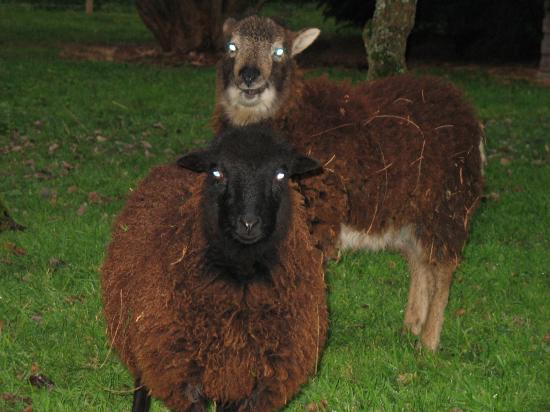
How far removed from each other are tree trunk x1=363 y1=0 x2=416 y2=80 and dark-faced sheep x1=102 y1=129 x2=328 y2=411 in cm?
700

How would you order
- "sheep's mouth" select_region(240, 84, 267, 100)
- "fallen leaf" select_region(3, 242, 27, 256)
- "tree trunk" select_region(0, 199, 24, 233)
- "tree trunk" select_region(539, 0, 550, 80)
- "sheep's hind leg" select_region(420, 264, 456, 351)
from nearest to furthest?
1. "sheep's mouth" select_region(240, 84, 267, 100)
2. "sheep's hind leg" select_region(420, 264, 456, 351)
3. "fallen leaf" select_region(3, 242, 27, 256)
4. "tree trunk" select_region(0, 199, 24, 233)
5. "tree trunk" select_region(539, 0, 550, 80)

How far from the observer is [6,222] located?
898cm

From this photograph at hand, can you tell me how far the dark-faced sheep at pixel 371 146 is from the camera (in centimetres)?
644

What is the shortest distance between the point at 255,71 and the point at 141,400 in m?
2.50

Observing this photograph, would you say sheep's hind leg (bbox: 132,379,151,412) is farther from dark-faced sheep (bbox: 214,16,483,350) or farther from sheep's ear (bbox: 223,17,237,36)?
sheep's ear (bbox: 223,17,237,36)

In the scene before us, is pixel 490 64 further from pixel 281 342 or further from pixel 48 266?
pixel 281 342

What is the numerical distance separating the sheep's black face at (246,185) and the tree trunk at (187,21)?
18.3 m

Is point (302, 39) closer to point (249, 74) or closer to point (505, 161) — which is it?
point (249, 74)

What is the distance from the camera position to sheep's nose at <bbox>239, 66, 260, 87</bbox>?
6480 millimetres

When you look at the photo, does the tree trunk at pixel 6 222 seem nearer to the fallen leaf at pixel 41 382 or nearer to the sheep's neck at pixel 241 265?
the fallen leaf at pixel 41 382

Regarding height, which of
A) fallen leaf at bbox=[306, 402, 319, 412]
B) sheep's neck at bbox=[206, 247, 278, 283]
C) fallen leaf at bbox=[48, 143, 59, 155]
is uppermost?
sheep's neck at bbox=[206, 247, 278, 283]

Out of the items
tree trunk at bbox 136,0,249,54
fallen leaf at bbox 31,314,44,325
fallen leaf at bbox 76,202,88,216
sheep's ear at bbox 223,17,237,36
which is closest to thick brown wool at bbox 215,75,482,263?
sheep's ear at bbox 223,17,237,36

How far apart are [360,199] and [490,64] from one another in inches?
688

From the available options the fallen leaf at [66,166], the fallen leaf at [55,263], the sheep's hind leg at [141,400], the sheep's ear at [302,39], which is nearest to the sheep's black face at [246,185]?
the sheep's hind leg at [141,400]
